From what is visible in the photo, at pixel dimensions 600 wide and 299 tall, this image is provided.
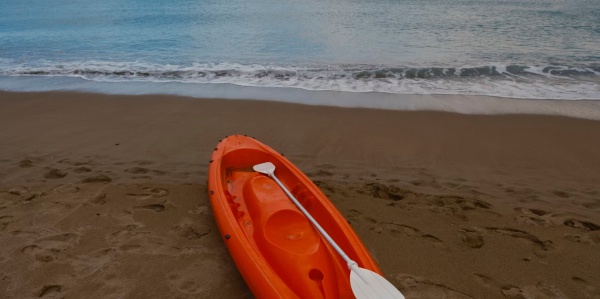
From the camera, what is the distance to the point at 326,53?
10453mm

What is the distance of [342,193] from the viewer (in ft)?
12.1

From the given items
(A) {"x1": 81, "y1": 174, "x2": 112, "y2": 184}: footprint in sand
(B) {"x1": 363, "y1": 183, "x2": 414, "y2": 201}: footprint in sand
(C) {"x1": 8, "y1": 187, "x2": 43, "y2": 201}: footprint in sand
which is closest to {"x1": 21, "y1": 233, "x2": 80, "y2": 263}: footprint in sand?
(C) {"x1": 8, "y1": 187, "x2": 43, "y2": 201}: footprint in sand

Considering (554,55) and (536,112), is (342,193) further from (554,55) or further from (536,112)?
(554,55)

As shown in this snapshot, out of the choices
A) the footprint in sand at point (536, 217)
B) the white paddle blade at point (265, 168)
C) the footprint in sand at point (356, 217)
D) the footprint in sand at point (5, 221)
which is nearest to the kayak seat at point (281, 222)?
the white paddle blade at point (265, 168)

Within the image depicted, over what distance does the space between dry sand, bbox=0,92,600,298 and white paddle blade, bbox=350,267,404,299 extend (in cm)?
46

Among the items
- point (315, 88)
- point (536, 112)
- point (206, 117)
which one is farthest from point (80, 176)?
point (536, 112)

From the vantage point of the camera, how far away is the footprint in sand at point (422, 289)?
2436 millimetres

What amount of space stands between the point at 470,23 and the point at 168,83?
1200 cm

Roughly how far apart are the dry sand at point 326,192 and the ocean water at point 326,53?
1.67 meters

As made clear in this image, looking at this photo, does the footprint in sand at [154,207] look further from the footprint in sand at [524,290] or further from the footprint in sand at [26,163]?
the footprint in sand at [524,290]

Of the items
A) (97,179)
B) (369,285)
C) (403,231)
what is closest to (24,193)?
(97,179)

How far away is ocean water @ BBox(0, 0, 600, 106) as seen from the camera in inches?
294

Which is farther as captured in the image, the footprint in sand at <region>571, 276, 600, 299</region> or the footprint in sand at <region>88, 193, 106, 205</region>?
the footprint in sand at <region>88, 193, 106, 205</region>

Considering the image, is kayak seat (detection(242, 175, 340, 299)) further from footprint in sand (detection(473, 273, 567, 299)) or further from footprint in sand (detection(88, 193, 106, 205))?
footprint in sand (detection(88, 193, 106, 205))
